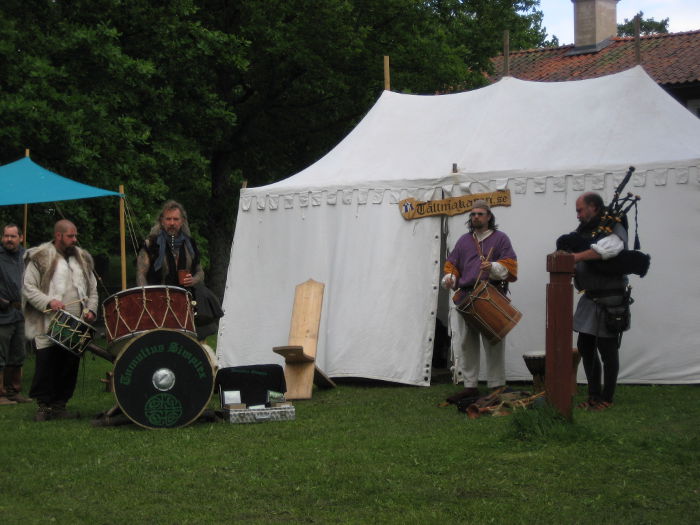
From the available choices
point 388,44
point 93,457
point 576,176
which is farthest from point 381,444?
point 388,44

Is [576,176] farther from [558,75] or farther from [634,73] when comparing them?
[558,75]

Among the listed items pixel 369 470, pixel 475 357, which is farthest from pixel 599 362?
pixel 369 470

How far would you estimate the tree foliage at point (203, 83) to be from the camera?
53.8 feet

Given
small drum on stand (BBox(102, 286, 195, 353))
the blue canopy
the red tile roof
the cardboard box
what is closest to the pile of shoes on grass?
the cardboard box

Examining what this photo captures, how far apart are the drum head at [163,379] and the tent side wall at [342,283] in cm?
279

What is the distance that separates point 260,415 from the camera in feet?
25.7

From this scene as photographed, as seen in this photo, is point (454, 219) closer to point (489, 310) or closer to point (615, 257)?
point (489, 310)

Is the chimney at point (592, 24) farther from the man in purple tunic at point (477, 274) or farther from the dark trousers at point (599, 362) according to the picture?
the dark trousers at point (599, 362)

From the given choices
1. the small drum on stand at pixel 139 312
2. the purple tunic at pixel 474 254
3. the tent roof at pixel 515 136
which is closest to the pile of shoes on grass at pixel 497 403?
the purple tunic at pixel 474 254

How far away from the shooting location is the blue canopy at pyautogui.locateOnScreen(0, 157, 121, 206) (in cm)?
1158

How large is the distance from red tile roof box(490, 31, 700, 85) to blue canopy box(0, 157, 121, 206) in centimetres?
1634

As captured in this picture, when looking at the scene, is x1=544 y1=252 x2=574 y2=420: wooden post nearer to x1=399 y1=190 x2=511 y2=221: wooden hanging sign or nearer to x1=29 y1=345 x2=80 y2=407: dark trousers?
x1=399 y1=190 x2=511 y2=221: wooden hanging sign

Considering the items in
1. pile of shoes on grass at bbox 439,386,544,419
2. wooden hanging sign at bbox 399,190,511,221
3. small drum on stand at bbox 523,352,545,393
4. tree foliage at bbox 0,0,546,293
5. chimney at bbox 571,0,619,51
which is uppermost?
chimney at bbox 571,0,619,51

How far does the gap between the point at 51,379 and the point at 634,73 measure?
630 cm
